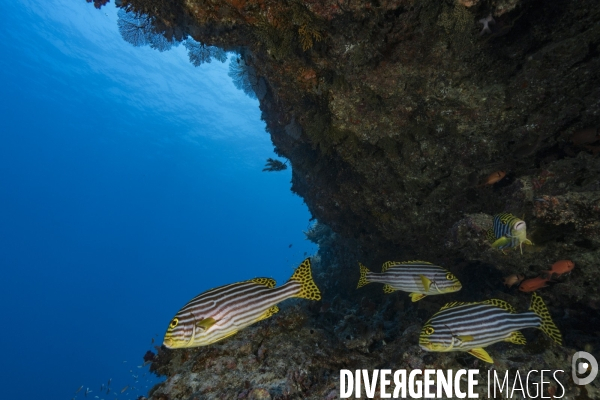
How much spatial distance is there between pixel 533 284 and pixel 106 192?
5370 inches

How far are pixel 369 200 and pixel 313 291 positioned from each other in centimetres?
419

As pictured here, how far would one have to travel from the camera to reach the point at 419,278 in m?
3.78

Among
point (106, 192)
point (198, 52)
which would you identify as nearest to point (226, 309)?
point (198, 52)

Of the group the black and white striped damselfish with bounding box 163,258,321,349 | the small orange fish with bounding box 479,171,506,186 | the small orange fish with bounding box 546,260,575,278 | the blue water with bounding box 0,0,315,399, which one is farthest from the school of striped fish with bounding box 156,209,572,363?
the blue water with bounding box 0,0,315,399

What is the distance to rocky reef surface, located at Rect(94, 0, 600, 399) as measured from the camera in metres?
4.08

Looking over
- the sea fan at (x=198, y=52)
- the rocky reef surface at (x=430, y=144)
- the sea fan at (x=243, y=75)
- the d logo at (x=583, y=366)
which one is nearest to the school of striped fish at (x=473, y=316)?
the d logo at (x=583, y=366)

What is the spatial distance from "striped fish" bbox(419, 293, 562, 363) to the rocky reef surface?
0.67m

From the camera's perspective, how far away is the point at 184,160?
353 feet

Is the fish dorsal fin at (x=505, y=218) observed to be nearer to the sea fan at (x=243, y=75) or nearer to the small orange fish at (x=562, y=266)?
the small orange fish at (x=562, y=266)

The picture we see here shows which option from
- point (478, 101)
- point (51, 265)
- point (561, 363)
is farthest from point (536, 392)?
point (51, 265)

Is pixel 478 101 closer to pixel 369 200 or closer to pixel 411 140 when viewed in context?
pixel 411 140

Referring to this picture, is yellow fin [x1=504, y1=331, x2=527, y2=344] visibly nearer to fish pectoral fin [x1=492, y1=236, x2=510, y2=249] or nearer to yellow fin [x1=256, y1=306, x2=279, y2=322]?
fish pectoral fin [x1=492, y1=236, x2=510, y2=249]

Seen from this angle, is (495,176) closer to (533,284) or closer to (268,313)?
(533,284)

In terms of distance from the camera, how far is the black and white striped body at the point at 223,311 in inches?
104
